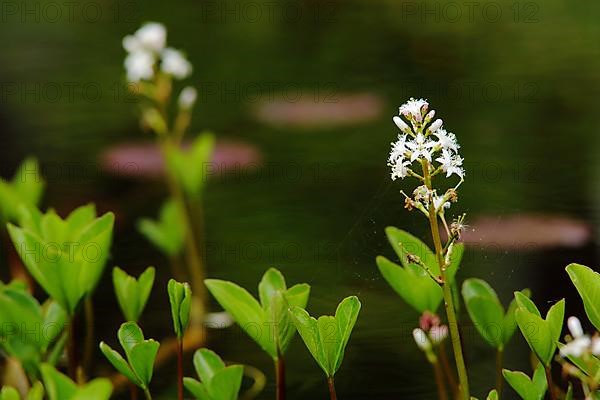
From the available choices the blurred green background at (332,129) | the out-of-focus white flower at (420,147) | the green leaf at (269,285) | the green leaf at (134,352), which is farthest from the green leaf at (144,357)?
the blurred green background at (332,129)

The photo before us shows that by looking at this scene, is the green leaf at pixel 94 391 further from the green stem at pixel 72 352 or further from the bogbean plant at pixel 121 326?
the green stem at pixel 72 352

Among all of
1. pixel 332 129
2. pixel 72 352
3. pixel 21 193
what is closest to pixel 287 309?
pixel 72 352

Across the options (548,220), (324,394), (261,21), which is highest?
(261,21)

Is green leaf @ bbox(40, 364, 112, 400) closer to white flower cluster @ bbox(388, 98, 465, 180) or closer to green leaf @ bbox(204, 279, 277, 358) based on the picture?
green leaf @ bbox(204, 279, 277, 358)

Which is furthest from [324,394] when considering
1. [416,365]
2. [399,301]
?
[399,301]

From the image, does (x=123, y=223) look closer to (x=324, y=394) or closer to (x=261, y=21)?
(x=324, y=394)

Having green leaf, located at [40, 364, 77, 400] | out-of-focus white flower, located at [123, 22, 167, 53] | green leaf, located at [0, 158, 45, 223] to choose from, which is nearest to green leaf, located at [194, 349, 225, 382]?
green leaf, located at [40, 364, 77, 400]
